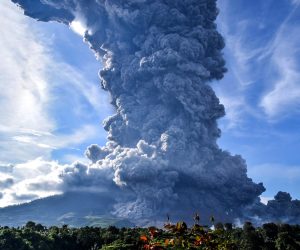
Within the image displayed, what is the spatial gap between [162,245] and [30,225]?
152 m

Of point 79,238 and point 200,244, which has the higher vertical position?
point 79,238

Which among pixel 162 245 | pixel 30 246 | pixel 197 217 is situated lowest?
pixel 162 245

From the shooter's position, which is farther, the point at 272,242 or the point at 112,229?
the point at 112,229

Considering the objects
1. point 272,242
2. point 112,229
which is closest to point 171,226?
point 272,242

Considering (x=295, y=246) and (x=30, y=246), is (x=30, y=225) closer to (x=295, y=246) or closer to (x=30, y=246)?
(x=30, y=246)

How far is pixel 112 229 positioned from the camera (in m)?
127

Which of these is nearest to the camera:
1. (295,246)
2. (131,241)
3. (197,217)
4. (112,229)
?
(197,217)

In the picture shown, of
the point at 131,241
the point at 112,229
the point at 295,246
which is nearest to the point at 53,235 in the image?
the point at 112,229

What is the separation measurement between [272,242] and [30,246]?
184 ft

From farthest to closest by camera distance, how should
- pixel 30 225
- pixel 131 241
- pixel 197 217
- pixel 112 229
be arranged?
pixel 30 225 < pixel 112 229 < pixel 131 241 < pixel 197 217

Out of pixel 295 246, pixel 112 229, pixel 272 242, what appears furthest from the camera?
pixel 112 229

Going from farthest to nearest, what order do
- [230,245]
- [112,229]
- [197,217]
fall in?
[112,229]
[230,245]
[197,217]

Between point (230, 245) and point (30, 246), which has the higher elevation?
point (30, 246)

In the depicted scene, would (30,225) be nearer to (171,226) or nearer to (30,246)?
(30,246)
